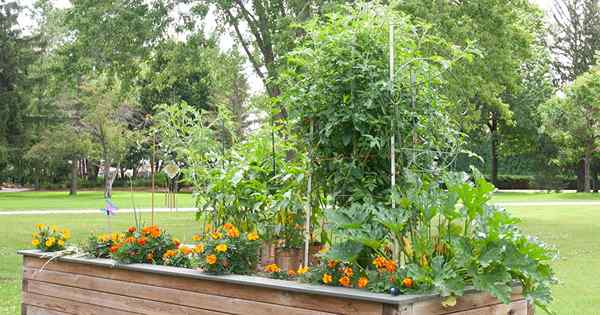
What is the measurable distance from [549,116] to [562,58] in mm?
10835

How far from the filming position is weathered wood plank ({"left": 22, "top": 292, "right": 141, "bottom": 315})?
173 inches

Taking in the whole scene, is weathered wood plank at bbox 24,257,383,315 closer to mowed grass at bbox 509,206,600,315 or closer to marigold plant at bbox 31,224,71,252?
marigold plant at bbox 31,224,71,252

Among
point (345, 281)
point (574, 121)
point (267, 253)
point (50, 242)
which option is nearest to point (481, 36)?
point (267, 253)

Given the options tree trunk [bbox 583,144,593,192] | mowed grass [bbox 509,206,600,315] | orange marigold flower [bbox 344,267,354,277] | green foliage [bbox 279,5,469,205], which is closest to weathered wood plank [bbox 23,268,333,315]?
orange marigold flower [bbox 344,267,354,277]

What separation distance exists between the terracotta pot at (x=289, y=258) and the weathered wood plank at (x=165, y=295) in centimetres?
78

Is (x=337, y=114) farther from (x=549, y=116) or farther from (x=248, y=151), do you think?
(x=549, y=116)

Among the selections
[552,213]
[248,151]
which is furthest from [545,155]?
[248,151]

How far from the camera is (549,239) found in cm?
1283

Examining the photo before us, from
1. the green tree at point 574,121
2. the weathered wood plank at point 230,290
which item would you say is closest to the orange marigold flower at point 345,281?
the weathered wood plank at point 230,290

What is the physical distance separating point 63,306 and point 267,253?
4.37ft

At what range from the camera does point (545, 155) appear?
39375mm

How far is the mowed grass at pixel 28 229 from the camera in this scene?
23.7 ft

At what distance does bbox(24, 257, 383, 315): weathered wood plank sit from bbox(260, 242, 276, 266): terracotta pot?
0.82 meters

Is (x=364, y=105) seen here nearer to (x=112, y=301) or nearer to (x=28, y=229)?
(x=112, y=301)
